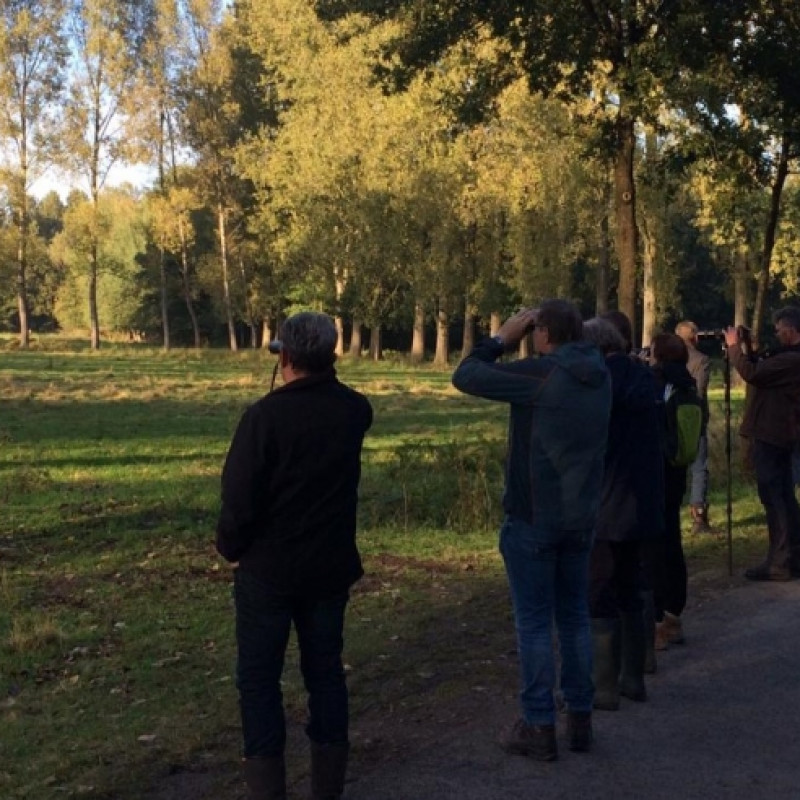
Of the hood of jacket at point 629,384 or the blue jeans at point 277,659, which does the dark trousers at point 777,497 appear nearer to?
the hood of jacket at point 629,384

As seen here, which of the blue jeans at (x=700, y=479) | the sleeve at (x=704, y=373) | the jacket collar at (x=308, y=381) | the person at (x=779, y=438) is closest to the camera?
the jacket collar at (x=308, y=381)

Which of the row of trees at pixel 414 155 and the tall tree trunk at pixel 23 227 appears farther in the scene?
the tall tree trunk at pixel 23 227

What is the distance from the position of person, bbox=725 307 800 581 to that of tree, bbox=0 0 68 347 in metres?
55.4

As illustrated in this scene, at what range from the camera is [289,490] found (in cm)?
458

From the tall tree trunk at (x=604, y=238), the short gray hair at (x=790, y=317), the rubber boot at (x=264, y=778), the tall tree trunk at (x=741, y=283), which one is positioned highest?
the tall tree trunk at (x=604, y=238)

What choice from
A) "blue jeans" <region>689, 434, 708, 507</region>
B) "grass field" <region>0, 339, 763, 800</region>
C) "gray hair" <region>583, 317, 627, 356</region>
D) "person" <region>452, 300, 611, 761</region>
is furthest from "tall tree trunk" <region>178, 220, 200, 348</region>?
"person" <region>452, 300, 611, 761</region>

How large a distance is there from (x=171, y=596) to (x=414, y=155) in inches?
1596

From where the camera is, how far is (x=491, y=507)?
42.8 ft

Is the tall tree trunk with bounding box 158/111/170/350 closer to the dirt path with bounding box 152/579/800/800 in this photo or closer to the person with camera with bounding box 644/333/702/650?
the person with camera with bounding box 644/333/702/650

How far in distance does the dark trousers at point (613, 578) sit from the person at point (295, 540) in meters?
1.68

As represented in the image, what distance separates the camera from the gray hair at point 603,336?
5.97m

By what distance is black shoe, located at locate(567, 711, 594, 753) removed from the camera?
5.45 meters

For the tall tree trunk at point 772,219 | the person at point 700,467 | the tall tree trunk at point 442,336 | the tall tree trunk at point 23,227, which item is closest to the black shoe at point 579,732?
the person at point 700,467

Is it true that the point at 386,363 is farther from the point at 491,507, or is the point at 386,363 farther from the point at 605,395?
the point at 605,395
